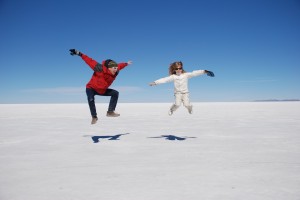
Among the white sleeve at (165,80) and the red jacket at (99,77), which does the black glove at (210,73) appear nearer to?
the white sleeve at (165,80)

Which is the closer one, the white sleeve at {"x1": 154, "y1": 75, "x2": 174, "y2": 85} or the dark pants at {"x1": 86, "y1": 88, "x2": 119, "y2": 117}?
the dark pants at {"x1": 86, "y1": 88, "x2": 119, "y2": 117}

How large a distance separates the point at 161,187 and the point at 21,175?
184 cm

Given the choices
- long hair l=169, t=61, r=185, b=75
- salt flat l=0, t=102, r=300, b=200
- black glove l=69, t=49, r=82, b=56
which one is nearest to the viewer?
salt flat l=0, t=102, r=300, b=200

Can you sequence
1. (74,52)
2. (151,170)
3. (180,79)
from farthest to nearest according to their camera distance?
1. (180,79)
2. (74,52)
3. (151,170)

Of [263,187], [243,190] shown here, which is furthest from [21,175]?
[263,187]

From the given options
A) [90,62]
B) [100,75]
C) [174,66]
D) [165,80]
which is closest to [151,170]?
[100,75]

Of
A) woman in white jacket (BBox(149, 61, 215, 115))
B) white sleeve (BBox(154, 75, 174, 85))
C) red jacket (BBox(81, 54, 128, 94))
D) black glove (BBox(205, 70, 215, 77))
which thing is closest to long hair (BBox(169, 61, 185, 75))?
woman in white jacket (BBox(149, 61, 215, 115))

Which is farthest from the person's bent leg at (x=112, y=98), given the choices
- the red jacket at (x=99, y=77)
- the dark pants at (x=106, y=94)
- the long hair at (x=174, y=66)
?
the long hair at (x=174, y=66)

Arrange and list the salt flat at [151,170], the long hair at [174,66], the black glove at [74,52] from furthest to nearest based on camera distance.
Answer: the long hair at [174,66] → the black glove at [74,52] → the salt flat at [151,170]

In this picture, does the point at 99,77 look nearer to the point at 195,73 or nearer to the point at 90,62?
the point at 90,62

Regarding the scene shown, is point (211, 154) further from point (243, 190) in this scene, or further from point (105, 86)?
point (105, 86)

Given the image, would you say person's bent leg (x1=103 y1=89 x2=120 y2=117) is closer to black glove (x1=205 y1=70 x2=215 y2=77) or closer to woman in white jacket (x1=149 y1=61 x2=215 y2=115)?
woman in white jacket (x1=149 y1=61 x2=215 y2=115)

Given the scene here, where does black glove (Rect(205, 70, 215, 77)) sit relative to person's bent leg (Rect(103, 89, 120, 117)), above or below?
above

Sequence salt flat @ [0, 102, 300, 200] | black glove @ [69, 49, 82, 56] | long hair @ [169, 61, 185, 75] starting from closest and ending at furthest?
salt flat @ [0, 102, 300, 200] → black glove @ [69, 49, 82, 56] → long hair @ [169, 61, 185, 75]
